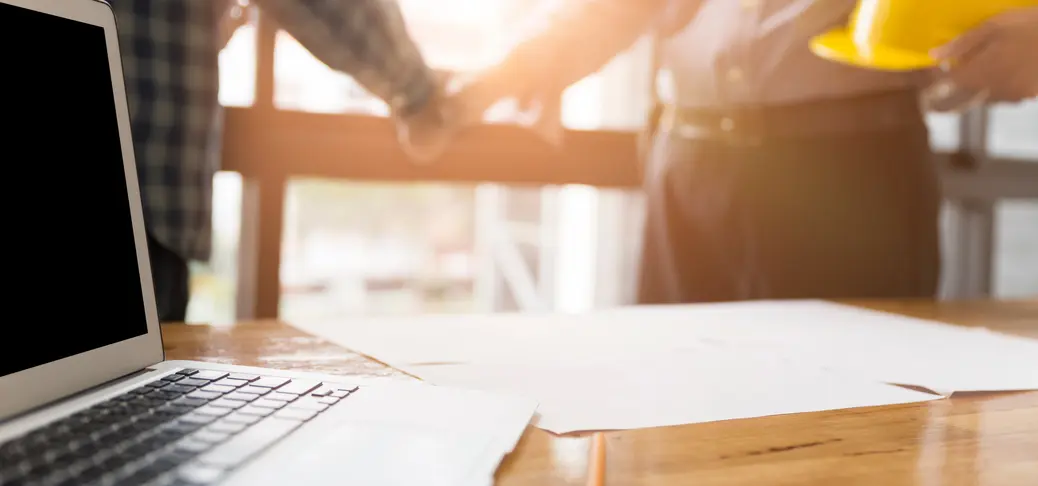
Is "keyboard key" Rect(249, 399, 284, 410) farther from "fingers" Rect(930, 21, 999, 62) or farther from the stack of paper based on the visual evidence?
"fingers" Rect(930, 21, 999, 62)

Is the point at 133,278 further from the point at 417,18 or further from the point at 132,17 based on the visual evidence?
the point at 417,18

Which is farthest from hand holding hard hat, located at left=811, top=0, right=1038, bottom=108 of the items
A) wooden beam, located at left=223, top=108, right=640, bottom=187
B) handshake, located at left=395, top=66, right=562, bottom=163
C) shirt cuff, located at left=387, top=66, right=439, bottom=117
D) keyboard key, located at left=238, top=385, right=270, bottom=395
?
wooden beam, located at left=223, top=108, right=640, bottom=187

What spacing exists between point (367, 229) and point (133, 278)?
3.76 metres

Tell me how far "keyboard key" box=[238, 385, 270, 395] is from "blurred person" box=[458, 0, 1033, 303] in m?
0.77

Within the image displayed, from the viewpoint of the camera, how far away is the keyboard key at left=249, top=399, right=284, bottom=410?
374mm

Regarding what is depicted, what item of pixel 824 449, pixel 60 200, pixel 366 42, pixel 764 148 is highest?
pixel 366 42

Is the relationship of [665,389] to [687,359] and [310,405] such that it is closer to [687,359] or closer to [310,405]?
[687,359]

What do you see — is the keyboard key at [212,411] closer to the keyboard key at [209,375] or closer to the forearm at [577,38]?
the keyboard key at [209,375]

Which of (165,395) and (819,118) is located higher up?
(819,118)

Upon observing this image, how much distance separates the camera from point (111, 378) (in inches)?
16.5

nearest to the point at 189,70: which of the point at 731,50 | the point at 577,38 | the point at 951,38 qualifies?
the point at 577,38

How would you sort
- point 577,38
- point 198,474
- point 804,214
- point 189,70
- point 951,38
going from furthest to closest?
point 804,214, point 577,38, point 189,70, point 951,38, point 198,474

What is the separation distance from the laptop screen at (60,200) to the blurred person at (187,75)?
524mm

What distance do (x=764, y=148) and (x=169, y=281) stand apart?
85 centimetres
